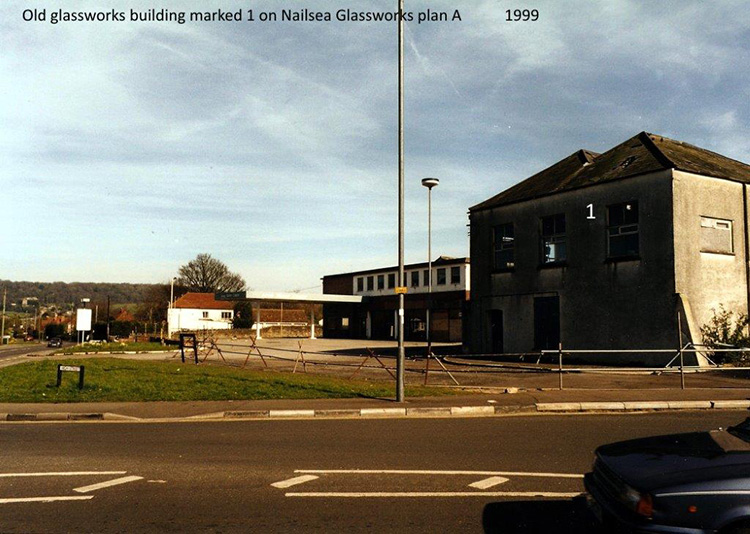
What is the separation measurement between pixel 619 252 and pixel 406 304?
35668mm

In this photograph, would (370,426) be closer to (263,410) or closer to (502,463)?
(263,410)

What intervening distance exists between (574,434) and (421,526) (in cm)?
577

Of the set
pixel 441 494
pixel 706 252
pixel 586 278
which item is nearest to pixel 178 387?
pixel 441 494

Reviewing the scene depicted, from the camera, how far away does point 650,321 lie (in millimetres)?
24562

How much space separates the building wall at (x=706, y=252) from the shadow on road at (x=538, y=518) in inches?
766

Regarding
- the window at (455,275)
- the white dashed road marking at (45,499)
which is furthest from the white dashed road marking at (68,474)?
the window at (455,275)

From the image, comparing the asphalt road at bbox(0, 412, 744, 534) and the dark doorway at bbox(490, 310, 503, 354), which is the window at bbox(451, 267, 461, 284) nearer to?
the dark doorway at bbox(490, 310, 503, 354)

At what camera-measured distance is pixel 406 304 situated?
61031 millimetres

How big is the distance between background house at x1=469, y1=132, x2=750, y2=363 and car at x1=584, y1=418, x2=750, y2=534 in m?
20.4

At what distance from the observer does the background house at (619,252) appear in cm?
2447

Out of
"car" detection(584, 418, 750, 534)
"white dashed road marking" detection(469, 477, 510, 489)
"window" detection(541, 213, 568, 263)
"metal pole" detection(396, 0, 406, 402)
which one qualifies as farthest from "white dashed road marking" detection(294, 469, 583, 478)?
"window" detection(541, 213, 568, 263)

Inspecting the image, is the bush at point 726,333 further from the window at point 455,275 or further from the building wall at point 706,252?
the window at point 455,275

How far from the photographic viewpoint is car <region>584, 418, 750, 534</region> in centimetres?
401

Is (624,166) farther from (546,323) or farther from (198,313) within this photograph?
(198,313)
